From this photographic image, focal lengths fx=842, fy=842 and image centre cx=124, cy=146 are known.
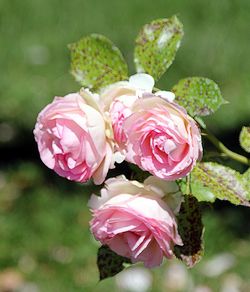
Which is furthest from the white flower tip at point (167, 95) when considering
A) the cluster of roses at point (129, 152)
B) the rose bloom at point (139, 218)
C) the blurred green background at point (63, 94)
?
the blurred green background at point (63, 94)

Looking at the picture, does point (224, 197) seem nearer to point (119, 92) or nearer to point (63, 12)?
point (119, 92)

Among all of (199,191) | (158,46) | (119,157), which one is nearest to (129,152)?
(119,157)

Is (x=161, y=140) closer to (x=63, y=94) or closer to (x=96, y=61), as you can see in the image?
(x=96, y=61)

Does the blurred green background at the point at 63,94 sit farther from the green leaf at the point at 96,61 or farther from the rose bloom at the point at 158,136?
the rose bloom at the point at 158,136

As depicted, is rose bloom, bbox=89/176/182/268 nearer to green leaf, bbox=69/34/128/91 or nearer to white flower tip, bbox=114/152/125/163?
white flower tip, bbox=114/152/125/163

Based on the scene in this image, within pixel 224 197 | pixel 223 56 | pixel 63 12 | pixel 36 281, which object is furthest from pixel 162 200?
pixel 63 12
